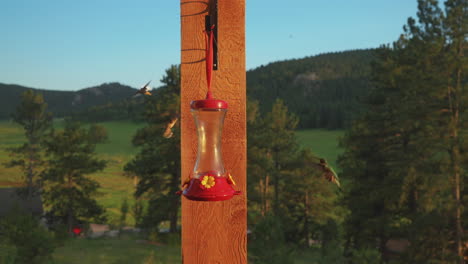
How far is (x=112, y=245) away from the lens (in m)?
27.7

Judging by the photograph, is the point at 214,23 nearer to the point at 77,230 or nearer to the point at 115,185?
the point at 77,230

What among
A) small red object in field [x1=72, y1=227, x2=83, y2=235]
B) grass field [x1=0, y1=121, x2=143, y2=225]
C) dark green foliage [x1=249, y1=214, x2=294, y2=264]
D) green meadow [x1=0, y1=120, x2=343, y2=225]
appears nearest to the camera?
dark green foliage [x1=249, y1=214, x2=294, y2=264]

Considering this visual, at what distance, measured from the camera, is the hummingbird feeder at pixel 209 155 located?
7.12 feet

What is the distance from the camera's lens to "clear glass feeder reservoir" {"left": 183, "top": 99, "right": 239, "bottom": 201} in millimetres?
2166

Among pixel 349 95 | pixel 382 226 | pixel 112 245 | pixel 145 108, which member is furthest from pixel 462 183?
pixel 349 95

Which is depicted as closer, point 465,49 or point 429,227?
point 429,227

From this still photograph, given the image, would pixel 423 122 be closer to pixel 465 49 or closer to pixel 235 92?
pixel 465 49

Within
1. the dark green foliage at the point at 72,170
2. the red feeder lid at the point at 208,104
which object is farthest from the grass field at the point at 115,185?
the red feeder lid at the point at 208,104

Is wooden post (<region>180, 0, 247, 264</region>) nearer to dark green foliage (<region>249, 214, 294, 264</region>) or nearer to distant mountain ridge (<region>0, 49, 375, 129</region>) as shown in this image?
dark green foliage (<region>249, 214, 294, 264</region>)

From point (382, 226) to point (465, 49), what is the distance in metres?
8.91

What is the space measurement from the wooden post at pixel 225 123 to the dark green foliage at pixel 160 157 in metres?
19.4

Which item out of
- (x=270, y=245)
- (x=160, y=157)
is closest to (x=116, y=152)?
(x=160, y=157)

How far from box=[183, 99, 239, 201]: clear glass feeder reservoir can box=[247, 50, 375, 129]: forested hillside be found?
267ft

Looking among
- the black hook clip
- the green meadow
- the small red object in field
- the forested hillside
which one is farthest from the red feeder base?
the forested hillside
